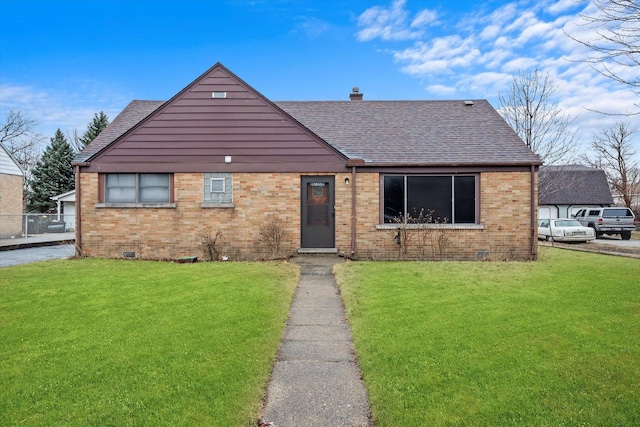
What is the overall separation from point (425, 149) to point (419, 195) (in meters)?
1.55

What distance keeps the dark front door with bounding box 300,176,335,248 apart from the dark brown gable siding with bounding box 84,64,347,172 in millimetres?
392

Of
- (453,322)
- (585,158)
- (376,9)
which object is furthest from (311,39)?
(585,158)

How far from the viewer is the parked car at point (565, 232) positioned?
67.8ft

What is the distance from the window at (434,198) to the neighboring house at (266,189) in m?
0.03

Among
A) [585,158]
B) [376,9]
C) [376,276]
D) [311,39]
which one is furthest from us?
[585,158]

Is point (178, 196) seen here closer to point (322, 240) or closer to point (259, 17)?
point (322, 240)

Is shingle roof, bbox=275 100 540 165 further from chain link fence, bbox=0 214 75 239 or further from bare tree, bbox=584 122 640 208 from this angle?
bare tree, bbox=584 122 640 208

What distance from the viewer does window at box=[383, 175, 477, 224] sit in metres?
12.3

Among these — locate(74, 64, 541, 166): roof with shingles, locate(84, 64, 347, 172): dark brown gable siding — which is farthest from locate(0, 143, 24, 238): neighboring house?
locate(84, 64, 347, 172): dark brown gable siding

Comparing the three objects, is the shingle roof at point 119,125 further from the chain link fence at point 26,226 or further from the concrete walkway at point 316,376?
the chain link fence at point 26,226

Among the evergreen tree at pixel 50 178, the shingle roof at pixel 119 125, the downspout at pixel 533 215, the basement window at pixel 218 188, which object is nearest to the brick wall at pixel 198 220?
the basement window at pixel 218 188

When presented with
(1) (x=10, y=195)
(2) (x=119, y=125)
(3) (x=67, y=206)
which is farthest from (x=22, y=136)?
(2) (x=119, y=125)

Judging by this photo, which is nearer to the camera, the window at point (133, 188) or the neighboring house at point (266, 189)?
the neighboring house at point (266, 189)

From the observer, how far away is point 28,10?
56.8 ft
